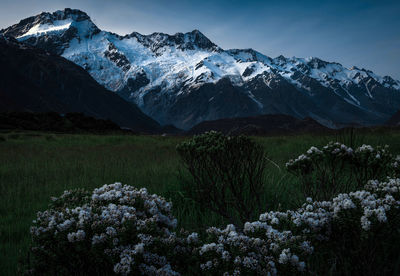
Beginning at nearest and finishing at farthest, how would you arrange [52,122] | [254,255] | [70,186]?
1. [254,255]
2. [70,186]
3. [52,122]

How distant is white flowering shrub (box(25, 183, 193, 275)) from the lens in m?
2.24

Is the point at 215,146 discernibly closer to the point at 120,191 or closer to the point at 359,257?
the point at 120,191

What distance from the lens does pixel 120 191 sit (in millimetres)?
2877

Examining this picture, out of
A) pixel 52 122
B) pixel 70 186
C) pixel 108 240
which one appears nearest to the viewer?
pixel 108 240

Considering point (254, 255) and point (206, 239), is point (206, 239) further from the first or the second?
point (254, 255)

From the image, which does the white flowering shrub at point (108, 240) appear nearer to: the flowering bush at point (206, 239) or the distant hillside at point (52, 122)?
the flowering bush at point (206, 239)

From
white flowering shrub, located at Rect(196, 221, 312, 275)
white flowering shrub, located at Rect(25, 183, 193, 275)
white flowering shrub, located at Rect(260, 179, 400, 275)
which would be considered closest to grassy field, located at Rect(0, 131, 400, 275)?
white flowering shrub, located at Rect(260, 179, 400, 275)

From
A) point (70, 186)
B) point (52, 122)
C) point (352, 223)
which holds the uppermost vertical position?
point (352, 223)

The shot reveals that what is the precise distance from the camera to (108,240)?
228 cm

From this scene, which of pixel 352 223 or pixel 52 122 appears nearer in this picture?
pixel 352 223

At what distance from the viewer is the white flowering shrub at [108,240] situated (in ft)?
7.34

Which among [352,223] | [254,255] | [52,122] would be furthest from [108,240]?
[52,122]

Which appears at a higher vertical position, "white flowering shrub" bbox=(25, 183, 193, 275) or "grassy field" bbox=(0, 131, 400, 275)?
"white flowering shrub" bbox=(25, 183, 193, 275)

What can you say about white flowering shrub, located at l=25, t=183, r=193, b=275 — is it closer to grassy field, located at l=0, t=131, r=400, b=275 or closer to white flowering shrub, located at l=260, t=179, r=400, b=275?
grassy field, located at l=0, t=131, r=400, b=275
